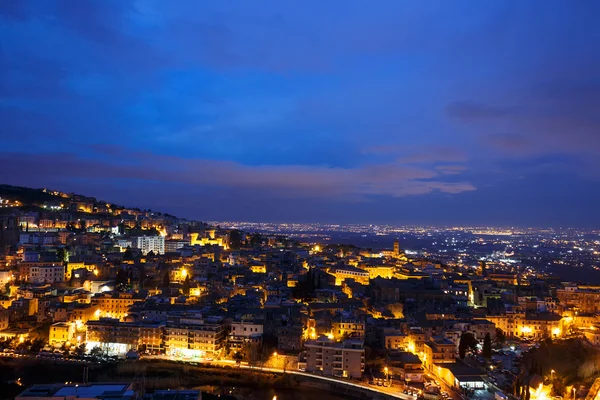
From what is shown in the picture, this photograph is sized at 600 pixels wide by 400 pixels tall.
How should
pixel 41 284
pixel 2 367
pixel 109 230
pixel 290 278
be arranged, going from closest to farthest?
pixel 2 367 < pixel 41 284 < pixel 290 278 < pixel 109 230

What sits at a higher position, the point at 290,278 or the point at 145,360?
the point at 290,278

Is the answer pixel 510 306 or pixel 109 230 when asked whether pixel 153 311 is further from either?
pixel 109 230

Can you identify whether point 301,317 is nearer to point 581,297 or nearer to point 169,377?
point 169,377

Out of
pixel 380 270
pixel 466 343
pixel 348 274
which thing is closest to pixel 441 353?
pixel 466 343

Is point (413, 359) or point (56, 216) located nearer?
point (413, 359)

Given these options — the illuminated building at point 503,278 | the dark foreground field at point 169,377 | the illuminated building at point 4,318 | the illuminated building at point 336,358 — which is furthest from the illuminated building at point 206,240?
the illuminated building at point 336,358

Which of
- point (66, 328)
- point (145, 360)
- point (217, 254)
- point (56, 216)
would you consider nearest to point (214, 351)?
point (145, 360)

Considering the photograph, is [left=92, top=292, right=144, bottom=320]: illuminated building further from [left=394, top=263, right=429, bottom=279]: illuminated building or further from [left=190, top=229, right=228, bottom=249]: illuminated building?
[left=190, top=229, right=228, bottom=249]: illuminated building
